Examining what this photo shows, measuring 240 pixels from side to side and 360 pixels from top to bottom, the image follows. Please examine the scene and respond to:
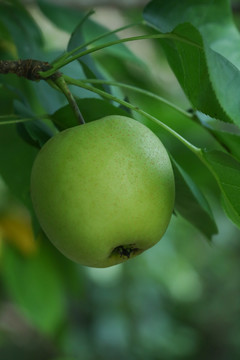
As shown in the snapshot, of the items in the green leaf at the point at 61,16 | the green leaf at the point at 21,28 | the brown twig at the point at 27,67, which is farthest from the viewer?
the green leaf at the point at 61,16

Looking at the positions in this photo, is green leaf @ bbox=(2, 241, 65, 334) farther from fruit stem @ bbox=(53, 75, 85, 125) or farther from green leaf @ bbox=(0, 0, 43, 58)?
fruit stem @ bbox=(53, 75, 85, 125)

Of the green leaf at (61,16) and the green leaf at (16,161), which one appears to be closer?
the green leaf at (16,161)

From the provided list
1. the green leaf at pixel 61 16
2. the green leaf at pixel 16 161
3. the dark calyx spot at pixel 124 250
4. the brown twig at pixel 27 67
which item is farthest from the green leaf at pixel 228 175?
the green leaf at pixel 61 16

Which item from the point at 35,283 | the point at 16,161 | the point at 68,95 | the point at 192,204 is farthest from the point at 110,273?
the point at 68,95

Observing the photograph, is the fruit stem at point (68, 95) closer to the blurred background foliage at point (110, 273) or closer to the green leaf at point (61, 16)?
the blurred background foliage at point (110, 273)

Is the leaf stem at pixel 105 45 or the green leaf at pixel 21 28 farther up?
the green leaf at pixel 21 28

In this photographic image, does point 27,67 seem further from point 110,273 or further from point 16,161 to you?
point 110,273

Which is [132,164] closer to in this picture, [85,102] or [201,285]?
[85,102]

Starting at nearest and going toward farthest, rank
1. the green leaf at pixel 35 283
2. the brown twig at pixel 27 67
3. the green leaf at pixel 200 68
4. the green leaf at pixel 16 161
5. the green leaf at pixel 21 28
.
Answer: the green leaf at pixel 200 68 → the brown twig at pixel 27 67 → the green leaf at pixel 16 161 → the green leaf at pixel 21 28 → the green leaf at pixel 35 283
